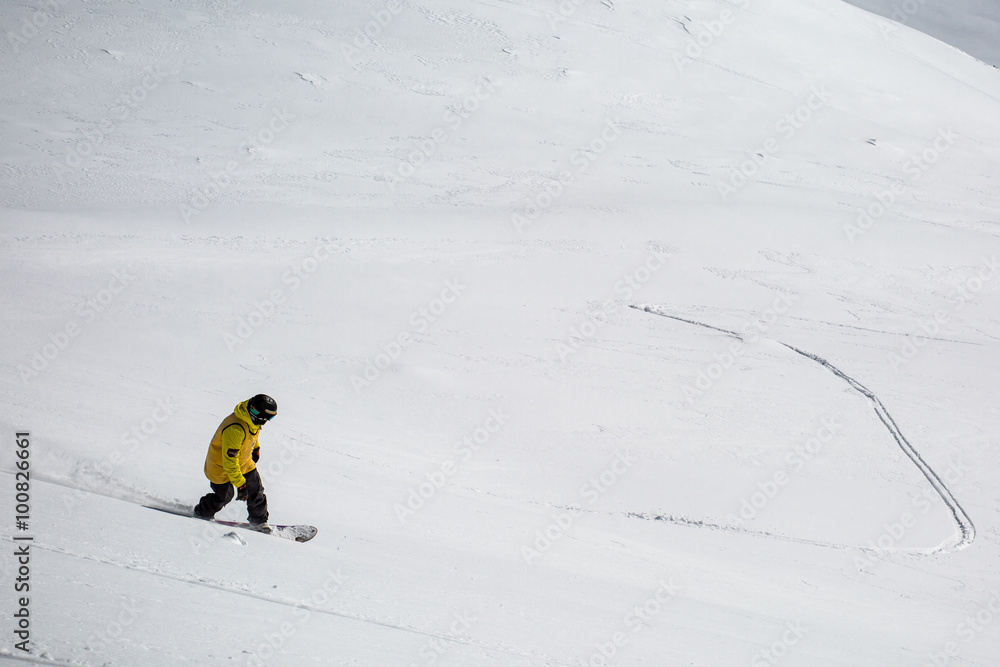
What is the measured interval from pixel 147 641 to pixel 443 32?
13360 mm

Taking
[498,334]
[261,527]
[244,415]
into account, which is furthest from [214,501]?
[498,334]

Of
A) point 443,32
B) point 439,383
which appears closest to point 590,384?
point 439,383

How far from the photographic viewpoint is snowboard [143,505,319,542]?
223 inches

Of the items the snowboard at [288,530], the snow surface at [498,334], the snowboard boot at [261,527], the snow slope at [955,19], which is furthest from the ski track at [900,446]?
the snow slope at [955,19]

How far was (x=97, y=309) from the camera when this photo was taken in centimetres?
826

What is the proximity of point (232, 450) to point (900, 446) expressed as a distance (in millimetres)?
7556

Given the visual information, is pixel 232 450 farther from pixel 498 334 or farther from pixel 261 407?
pixel 498 334

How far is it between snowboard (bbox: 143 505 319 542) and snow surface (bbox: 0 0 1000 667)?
6.5 inches

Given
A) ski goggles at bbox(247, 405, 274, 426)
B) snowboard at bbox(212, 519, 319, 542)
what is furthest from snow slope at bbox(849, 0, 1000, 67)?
ski goggles at bbox(247, 405, 274, 426)

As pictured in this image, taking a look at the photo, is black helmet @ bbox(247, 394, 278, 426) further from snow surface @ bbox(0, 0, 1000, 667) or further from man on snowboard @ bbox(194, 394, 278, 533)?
snow surface @ bbox(0, 0, 1000, 667)

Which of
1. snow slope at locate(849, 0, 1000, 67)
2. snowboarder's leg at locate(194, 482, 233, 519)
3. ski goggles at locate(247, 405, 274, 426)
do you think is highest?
snow slope at locate(849, 0, 1000, 67)

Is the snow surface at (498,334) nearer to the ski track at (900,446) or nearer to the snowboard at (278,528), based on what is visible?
the ski track at (900,446)

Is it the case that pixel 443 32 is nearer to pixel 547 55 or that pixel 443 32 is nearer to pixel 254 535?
pixel 547 55

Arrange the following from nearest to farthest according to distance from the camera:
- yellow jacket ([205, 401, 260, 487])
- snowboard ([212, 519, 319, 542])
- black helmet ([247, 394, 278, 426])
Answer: black helmet ([247, 394, 278, 426])
yellow jacket ([205, 401, 260, 487])
snowboard ([212, 519, 319, 542])
